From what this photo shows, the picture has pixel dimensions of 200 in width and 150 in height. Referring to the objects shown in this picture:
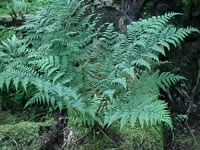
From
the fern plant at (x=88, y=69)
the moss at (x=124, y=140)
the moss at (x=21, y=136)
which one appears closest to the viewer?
the fern plant at (x=88, y=69)

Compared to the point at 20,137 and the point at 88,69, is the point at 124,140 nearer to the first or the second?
the point at 88,69

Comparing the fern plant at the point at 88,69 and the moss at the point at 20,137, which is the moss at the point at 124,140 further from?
the moss at the point at 20,137

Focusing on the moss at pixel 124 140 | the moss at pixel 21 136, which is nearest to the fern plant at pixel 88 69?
the moss at pixel 124 140

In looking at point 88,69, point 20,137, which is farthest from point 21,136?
point 88,69

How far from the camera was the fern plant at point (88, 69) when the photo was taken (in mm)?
2866

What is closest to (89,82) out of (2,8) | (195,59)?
(195,59)

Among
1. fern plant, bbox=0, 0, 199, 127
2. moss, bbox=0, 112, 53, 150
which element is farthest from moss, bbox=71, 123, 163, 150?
moss, bbox=0, 112, 53, 150

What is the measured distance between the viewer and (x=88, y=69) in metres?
3.24

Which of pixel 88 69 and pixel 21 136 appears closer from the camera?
pixel 88 69

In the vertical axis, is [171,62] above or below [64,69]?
below

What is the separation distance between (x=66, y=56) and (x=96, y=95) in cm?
46

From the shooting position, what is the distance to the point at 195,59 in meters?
5.30

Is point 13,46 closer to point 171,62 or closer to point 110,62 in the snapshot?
point 110,62

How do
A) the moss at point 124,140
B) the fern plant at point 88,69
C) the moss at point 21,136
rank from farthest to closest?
the moss at point 21,136, the moss at point 124,140, the fern plant at point 88,69
